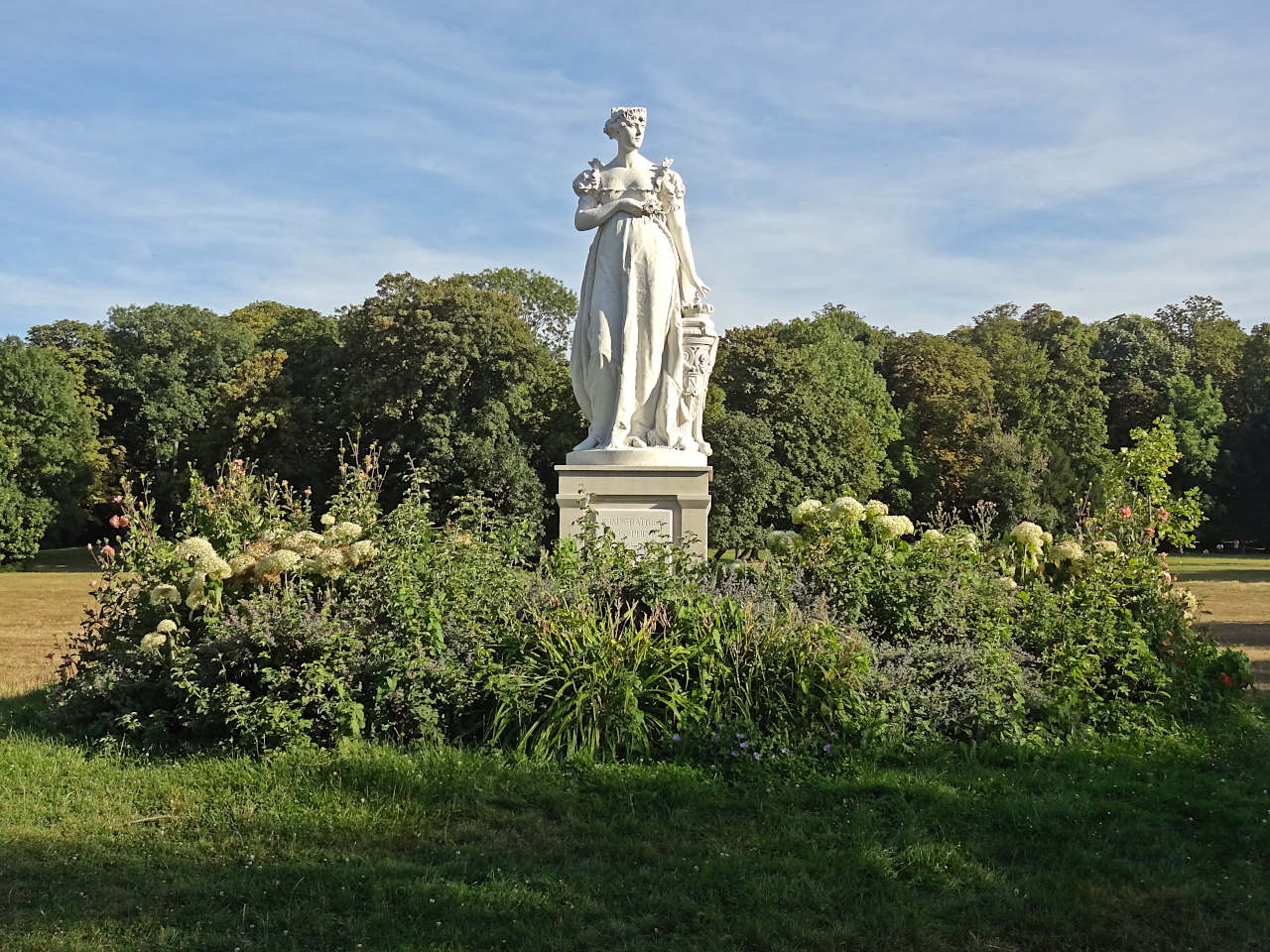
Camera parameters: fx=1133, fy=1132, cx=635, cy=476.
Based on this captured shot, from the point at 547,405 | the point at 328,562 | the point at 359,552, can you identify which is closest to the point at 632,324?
the point at 359,552

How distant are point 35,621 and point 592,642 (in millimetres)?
12221

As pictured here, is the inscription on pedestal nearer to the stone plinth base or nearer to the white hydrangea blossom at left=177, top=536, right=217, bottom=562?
the stone plinth base

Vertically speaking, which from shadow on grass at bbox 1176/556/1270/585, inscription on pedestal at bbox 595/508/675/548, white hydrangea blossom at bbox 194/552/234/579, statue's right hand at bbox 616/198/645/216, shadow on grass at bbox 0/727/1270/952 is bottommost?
shadow on grass at bbox 0/727/1270/952

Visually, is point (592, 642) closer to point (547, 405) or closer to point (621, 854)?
point (621, 854)

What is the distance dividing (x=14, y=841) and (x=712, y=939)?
112 inches

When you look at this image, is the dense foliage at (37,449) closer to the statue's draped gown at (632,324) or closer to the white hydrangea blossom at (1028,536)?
the statue's draped gown at (632,324)

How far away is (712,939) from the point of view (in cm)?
376

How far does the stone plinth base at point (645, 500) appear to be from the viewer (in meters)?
8.45

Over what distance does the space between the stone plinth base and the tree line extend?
44.2 feet

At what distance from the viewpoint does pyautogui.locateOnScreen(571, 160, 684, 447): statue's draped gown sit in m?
8.79

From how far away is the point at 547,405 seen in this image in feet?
102

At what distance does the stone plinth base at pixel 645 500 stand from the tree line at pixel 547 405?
530 inches

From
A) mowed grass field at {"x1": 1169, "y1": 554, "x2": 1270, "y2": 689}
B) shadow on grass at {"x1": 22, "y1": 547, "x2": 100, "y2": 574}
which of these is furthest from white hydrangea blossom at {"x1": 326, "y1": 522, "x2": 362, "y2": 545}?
shadow on grass at {"x1": 22, "y1": 547, "x2": 100, "y2": 574}

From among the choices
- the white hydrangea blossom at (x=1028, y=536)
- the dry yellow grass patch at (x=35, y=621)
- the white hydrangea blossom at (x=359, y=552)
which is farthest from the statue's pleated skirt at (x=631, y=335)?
the dry yellow grass patch at (x=35, y=621)
